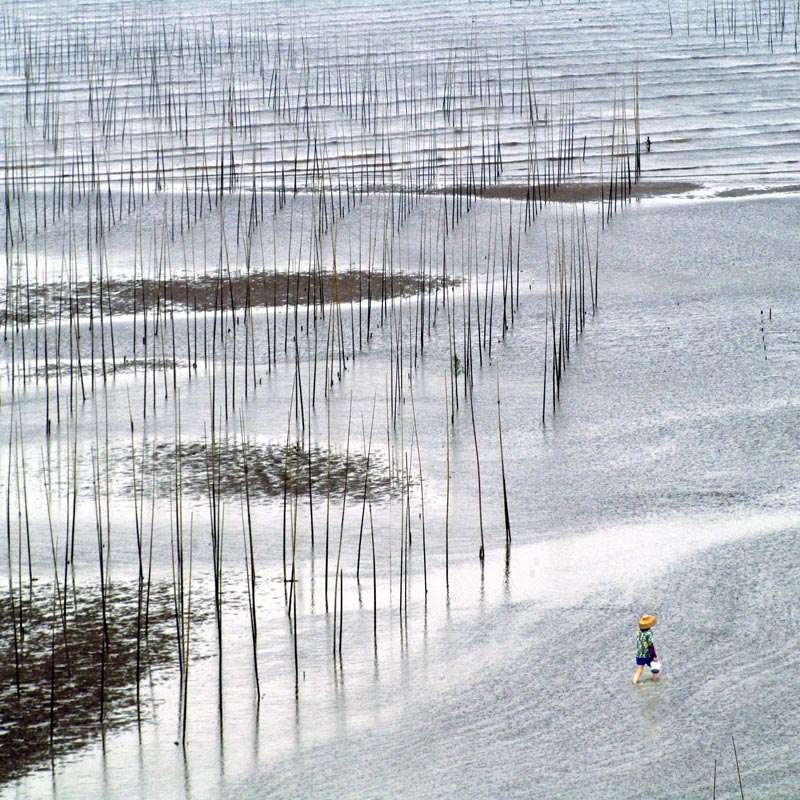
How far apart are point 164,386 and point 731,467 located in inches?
92.9

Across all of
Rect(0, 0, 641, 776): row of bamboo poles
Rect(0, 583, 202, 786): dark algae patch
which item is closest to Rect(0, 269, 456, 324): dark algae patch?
Rect(0, 0, 641, 776): row of bamboo poles

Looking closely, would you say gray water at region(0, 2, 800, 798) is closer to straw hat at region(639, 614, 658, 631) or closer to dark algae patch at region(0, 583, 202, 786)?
dark algae patch at region(0, 583, 202, 786)

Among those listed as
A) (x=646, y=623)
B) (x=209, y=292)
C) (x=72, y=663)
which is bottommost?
(x=72, y=663)

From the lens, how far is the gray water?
2.94 m

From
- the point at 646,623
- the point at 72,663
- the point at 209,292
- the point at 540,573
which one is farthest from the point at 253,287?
the point at 646,623

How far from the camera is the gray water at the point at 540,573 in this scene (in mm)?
2941

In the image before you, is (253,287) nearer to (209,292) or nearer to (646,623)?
(209,292)

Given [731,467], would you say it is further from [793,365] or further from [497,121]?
[497,121]

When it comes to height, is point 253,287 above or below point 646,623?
above

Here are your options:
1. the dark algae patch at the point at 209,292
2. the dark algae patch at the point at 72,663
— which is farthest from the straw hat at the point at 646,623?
the dark algae patch at the point at 209,292

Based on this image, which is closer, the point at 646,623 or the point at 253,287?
the point at 646,623

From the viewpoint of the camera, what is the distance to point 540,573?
383cm

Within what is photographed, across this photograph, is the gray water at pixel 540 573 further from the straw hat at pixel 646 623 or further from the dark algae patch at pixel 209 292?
the dark algae patch at pixel 209 292

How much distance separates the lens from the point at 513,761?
2920 millimetres
